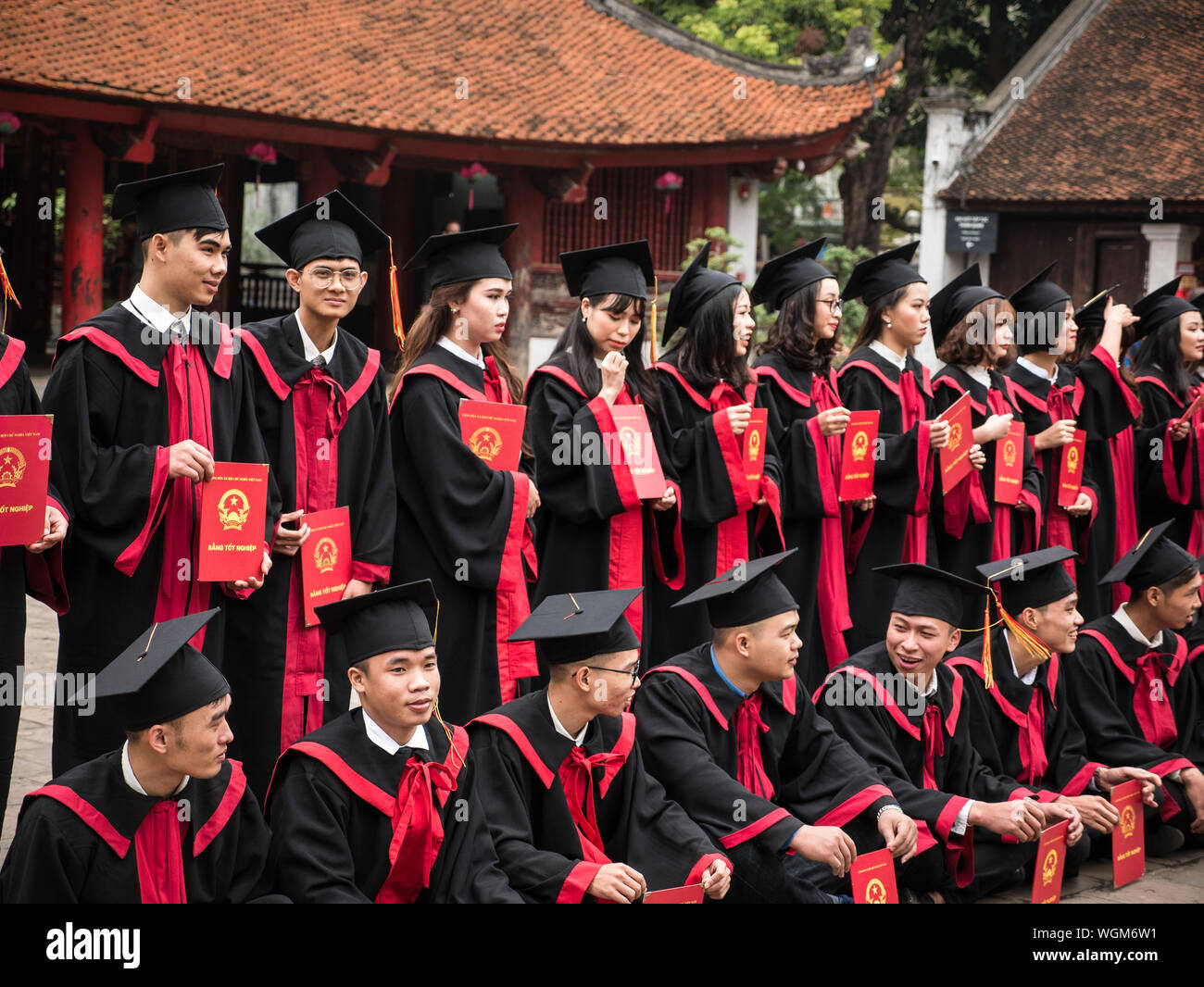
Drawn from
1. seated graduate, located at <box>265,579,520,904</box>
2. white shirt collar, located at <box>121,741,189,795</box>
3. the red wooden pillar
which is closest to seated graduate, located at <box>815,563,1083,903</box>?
seated graduate, located at <box>265,579,520,904</box>

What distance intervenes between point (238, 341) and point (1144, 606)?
3995mm

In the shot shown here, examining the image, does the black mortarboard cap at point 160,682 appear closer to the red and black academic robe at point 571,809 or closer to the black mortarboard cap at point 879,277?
the red and black academic robe at point 571,809

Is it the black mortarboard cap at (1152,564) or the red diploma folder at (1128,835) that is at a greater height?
the black mortarboard cap at (1152,564)

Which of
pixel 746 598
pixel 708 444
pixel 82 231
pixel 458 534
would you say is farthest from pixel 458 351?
pixel 82 231

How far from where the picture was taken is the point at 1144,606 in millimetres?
6285

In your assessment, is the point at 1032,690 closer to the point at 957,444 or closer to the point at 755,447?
the point at 957,444

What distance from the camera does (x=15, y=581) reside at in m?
4.13

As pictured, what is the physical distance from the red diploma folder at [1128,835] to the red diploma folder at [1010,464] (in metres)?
1.64

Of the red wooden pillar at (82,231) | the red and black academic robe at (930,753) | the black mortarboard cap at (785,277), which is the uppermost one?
the red wooden pillar at (82,231)

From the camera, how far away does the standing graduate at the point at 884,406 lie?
6551 millimetres

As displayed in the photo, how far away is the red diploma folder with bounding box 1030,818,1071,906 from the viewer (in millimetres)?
5051

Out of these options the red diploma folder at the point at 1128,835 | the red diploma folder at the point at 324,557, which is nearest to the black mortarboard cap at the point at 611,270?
the red diploma folder at the point at 324,557

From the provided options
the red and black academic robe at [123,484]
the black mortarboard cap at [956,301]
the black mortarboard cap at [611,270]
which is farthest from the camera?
the black mortarboard cap at [956,301]

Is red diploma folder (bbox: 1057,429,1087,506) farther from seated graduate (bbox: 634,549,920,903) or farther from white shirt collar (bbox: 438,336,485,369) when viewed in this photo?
white shirt collar (bbox: 438,336,485,369)
